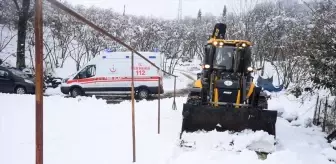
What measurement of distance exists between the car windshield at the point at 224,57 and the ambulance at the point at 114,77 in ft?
28.2

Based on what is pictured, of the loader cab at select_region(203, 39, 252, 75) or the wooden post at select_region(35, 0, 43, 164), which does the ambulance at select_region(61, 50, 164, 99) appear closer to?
the loader cab at select_region(203, 39, 252, 75)

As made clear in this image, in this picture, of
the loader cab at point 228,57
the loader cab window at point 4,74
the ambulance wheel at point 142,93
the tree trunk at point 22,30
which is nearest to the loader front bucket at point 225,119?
the loader cab at point 228,57

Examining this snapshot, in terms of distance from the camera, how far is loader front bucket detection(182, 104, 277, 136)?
7.89 m

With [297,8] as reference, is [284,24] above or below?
below

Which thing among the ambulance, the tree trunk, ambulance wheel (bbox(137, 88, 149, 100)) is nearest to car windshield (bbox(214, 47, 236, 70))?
the ambulance

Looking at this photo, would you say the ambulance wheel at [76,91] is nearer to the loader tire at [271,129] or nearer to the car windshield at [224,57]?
the car windshield at [224,57]

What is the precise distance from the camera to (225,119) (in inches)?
318

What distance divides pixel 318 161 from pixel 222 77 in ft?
10.3

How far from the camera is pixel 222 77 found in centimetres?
895

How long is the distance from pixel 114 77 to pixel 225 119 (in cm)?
1057

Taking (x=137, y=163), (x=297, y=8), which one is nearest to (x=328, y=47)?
(x=137, y=163)

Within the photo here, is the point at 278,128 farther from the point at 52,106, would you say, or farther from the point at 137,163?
the point at 52,106

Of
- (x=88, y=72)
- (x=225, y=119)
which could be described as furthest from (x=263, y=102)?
(x=88, y=72)

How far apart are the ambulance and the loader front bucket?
9.46m
